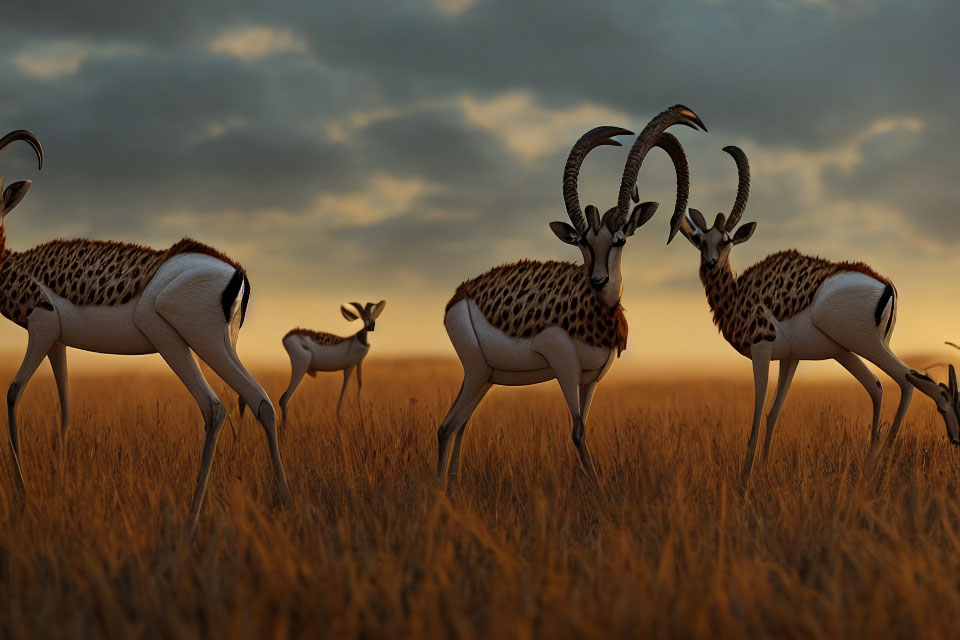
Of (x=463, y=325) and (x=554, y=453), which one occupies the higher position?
(x=463, y=325)

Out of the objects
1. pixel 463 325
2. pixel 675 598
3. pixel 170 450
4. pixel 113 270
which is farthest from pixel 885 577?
pixel 170 450

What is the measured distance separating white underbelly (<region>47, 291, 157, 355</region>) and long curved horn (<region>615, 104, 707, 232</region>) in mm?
3344

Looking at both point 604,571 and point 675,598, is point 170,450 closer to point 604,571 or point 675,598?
point 604,571

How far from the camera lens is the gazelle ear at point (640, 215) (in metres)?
6.08

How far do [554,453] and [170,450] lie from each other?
131 inches

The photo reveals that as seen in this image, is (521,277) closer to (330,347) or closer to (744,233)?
(744,233)

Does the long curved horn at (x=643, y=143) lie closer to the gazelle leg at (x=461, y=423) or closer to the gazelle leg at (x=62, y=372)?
the gazelle leg at (x=461, y=423)

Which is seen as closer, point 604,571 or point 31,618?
point 31,618

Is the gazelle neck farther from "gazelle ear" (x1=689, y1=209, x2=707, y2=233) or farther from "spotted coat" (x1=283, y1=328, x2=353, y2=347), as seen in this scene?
"spotted coat" (x1=283, y1=328, x2=353, y2=347)

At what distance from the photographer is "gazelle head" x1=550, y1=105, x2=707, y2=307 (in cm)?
596

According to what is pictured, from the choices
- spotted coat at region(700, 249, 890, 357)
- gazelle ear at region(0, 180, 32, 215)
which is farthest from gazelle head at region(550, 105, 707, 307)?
gazelle ear at region(0, 180, 32, 215)

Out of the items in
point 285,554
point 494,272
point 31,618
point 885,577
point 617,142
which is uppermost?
point 617,142

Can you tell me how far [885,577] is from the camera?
3.38m

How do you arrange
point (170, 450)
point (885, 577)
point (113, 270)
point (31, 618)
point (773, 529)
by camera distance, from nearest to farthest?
1. point (31, 618)
2. point (885, 577)
3. point (773, 529)
4. point (113, 270)
5. point (170, 450)
